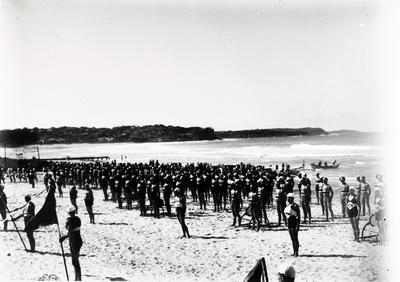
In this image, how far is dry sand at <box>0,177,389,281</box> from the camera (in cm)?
999

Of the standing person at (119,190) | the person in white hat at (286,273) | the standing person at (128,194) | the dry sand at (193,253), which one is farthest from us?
the standing person at (119,190)

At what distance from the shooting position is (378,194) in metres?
14.5

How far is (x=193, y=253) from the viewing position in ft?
38.9

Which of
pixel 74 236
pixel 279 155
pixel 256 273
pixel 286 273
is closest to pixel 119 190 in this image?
pixel 74 236

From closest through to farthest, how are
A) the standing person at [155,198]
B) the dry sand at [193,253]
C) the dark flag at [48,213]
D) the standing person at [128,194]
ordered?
the dark flag at [48,213] < the dry sand at [193,253] < the standing person at [155,198] < the standing person at [128,194]

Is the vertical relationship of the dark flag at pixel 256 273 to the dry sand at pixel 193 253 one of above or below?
above

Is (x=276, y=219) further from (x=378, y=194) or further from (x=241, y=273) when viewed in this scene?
(x=241, y=273)

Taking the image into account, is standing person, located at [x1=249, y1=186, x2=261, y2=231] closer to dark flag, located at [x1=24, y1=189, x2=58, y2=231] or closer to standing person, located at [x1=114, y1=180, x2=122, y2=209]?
dark flag, located at [x1=24, y1=189, x2=58, y2=231]

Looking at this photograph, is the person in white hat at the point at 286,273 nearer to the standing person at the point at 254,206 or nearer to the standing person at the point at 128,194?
the standing person at the point at 254,206

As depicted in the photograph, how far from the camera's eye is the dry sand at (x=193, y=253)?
9.99 m

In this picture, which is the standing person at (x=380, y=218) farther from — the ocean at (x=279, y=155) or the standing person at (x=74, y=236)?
the standing person at (x=74, y=236)

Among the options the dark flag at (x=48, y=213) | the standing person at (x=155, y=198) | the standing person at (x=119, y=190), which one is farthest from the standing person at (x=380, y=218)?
the standing person at (x=119, y=190)

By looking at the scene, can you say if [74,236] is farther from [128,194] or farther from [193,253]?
[128,194]

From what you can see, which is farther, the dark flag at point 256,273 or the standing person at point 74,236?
the standing person at point 74,236
